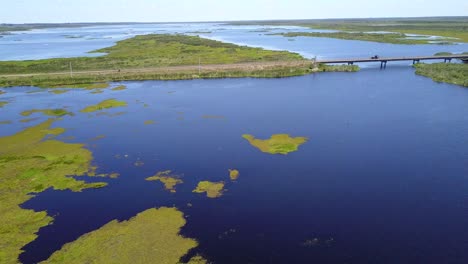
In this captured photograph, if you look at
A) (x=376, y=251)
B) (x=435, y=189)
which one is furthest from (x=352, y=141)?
(x=376, y=251)

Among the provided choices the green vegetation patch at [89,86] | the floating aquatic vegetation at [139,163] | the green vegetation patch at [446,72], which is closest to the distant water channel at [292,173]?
the floating aquatic vegetation at [139,163]

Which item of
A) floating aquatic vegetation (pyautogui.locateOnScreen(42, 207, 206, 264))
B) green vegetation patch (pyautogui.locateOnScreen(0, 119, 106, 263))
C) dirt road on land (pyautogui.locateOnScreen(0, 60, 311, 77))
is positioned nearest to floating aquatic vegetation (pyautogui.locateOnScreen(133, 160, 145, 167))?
green vegetation patch (pyautogui.locateOnScreen(0, 119, 106, 263))

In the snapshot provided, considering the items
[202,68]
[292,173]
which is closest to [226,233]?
[292,173]

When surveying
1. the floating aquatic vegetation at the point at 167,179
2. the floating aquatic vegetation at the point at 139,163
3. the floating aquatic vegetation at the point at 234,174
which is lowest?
the floating aquatic vegetation at the point at 167,179

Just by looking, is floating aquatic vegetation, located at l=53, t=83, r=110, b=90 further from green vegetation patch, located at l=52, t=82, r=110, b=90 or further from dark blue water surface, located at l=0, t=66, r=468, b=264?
dark blue water surface, located at l=0, t=66, r=468, b=264

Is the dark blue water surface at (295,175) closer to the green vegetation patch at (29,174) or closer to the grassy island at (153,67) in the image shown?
the green vegetation patch at (29,174)

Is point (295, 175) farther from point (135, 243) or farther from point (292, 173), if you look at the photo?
point (135, 243)
